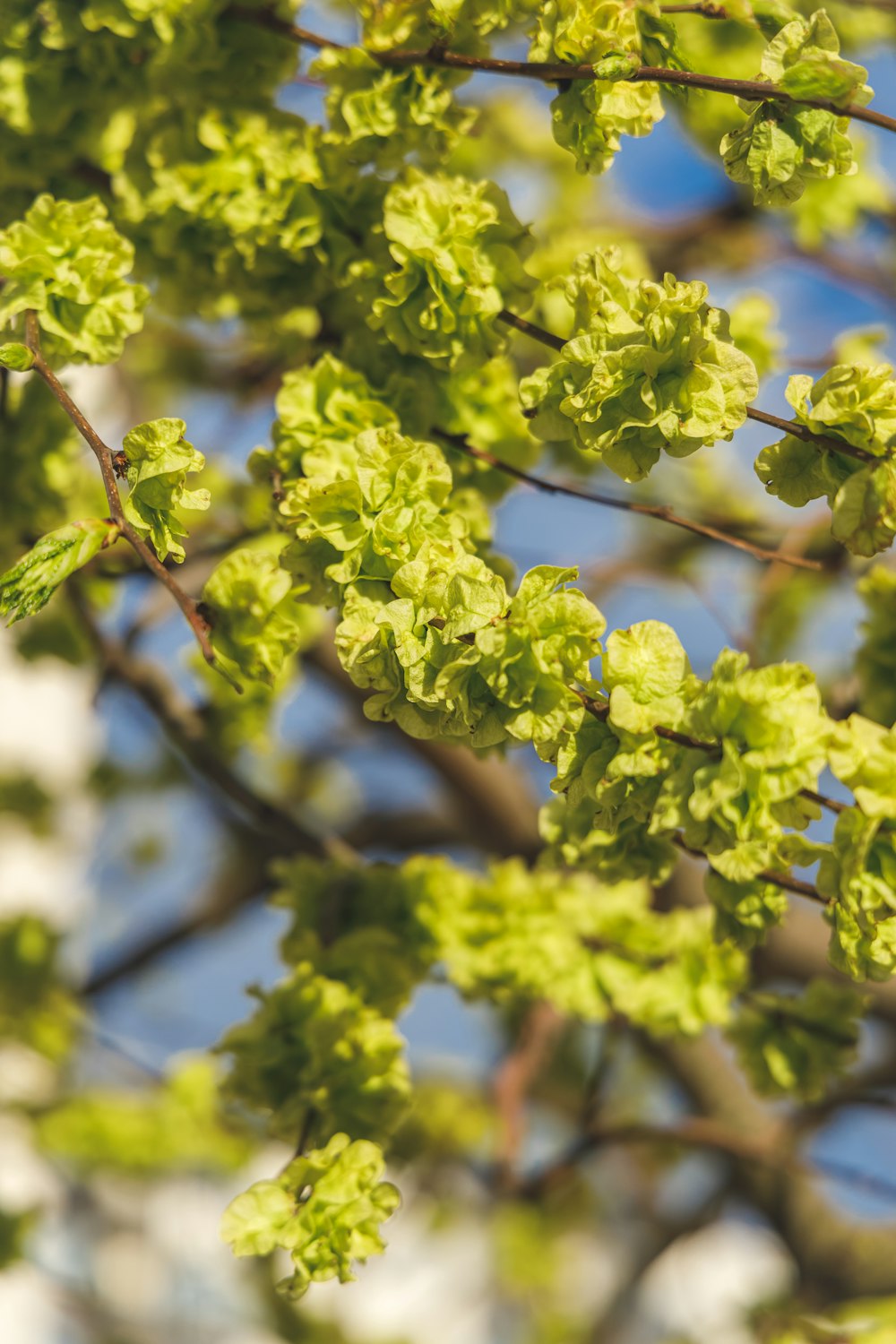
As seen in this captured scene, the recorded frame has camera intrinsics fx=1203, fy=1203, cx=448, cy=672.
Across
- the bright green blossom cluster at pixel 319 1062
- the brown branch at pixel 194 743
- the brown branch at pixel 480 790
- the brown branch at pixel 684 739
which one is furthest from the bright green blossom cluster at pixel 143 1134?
the brown branch at pixel 684 739

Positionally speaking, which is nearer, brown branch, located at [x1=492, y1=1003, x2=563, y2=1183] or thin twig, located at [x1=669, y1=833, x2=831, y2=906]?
thin twig, located at [x1=669, y1=833, x2=831, y2=906]

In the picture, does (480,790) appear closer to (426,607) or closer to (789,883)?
(789,883)

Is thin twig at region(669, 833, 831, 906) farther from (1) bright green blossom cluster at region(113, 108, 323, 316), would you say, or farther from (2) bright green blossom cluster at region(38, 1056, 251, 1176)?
(2) bright green blossom cluster at region(38, 1056, 251, 1176)

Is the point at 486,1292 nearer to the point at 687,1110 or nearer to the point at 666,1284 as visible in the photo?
the point at 666,1284

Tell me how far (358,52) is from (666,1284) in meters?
7.62

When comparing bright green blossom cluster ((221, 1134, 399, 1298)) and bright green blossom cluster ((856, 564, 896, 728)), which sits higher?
bright green blossom cluster ((856, 564, 896, 728))

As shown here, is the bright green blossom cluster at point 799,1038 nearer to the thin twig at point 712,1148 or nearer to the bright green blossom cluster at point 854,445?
the thin twig at point 712,1148

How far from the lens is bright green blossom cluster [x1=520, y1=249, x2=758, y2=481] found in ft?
2.95

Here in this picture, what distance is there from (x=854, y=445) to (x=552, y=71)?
0.40 meters

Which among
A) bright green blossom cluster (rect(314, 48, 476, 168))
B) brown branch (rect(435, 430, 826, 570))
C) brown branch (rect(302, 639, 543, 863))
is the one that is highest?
brown branch (rect(302, 639, 543, 863))

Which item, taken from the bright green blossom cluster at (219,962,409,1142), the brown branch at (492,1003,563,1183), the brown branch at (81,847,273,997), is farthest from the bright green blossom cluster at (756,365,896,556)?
the brown branch at (81,847,273,997)

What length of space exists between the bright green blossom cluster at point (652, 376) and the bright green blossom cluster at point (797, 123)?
4.4 inches

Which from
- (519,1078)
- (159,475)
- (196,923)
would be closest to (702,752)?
(159,475)

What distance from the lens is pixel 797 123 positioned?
3.02 ft
